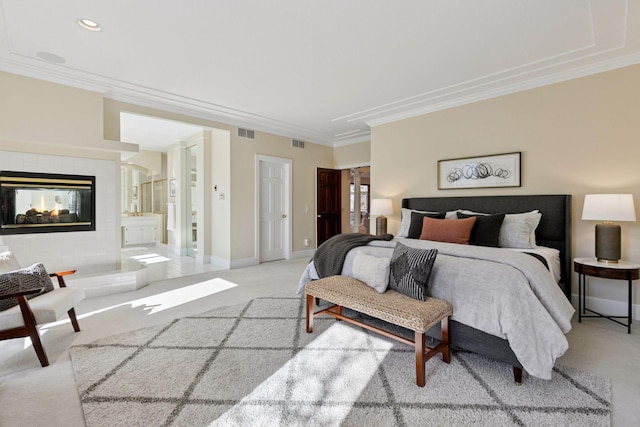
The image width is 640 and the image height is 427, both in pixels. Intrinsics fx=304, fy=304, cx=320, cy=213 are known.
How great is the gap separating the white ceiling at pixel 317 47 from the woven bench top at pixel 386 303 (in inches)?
86.7

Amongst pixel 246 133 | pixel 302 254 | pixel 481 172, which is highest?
pixel 246 133

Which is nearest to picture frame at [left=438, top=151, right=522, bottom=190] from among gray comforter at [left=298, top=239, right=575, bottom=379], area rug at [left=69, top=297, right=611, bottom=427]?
gray comforter at [left=298, top=239, right=575, bottom=379]

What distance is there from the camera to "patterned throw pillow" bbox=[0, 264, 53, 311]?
85.6 inches

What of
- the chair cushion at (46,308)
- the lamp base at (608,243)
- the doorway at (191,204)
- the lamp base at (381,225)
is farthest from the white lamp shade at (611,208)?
the doorway at (191,204)

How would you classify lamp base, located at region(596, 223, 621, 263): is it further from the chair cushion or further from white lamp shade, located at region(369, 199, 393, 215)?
the chair cushion

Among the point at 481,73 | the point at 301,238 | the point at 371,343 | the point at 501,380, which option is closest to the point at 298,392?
the point at 371,343

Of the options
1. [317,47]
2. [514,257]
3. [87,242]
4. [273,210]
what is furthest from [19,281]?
[273,210]

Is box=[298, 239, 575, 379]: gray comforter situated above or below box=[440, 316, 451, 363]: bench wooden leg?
above

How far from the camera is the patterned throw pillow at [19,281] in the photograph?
2.17m

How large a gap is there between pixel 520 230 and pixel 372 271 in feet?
6.32

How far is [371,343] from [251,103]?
373cm

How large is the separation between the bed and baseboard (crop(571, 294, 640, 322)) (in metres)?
0.21

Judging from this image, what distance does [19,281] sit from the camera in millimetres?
2250

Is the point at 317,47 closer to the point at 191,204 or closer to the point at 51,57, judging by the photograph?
the point at 51,57
